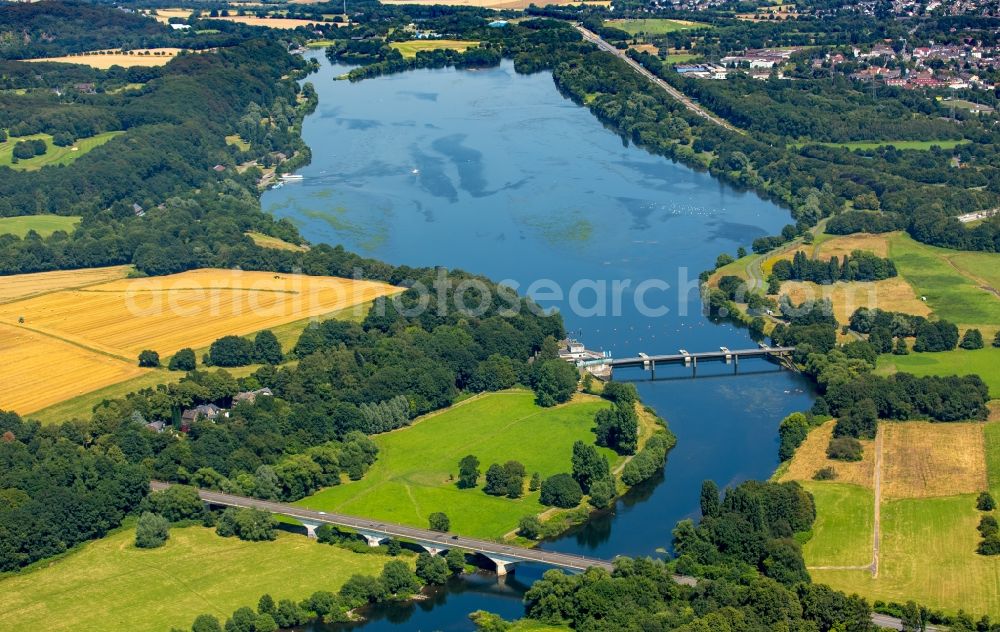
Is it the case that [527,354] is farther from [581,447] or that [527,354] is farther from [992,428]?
[992,428]

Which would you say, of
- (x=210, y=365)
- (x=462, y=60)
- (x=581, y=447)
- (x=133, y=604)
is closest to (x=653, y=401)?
(x=581, y=447)

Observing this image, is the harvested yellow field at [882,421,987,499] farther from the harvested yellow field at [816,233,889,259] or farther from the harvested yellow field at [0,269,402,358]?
the harvested yellow field at [0,269,402,358]

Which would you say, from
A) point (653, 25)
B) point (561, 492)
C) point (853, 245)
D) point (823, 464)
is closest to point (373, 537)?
point (561, 492)

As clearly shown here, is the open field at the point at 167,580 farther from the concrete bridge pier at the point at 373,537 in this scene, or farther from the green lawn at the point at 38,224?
the green lawn at the point at 38,224

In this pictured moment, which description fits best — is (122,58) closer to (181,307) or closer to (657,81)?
(657,81)

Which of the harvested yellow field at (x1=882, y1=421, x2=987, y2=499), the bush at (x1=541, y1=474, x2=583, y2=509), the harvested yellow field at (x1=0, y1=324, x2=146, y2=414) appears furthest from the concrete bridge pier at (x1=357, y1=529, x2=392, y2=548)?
the harvested yellow field at (x1=0, y1=324, x2=146, y2=414)
